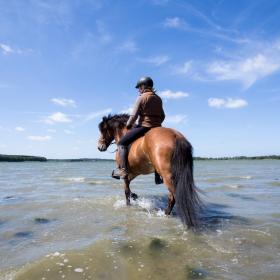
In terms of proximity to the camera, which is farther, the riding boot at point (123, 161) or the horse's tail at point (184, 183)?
the riding boot at point (123, 161)

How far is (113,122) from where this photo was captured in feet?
30.6

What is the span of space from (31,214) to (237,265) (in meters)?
4.99

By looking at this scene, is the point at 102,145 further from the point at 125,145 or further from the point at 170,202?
the point at 170,202

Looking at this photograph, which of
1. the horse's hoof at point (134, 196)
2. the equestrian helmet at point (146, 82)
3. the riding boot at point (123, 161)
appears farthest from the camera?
the horse's hoof at point (134, 196)

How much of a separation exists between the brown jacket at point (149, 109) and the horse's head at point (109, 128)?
1.80m

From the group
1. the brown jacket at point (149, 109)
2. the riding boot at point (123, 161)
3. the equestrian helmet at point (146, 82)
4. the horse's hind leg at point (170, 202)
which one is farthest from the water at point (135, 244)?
the equestrian helmet at point (146, 82)

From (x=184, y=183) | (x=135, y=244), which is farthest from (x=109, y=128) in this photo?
(x=135, y=244)

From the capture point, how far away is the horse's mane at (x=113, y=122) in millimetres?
9133

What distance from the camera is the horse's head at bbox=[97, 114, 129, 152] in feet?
30.1

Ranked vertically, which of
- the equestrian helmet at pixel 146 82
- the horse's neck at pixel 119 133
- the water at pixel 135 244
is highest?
the equestrian helmet at pixel 146 82

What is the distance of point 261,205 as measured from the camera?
8266 millimetres

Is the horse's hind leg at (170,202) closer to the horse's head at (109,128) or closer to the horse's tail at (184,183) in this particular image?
the horse's tail at (184,183)

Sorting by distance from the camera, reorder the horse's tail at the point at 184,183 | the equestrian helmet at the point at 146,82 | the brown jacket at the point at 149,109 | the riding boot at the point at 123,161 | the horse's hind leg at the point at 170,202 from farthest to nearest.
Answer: the riding boot at the point at 123,161 → the equestrian helmet at the point at 146,82 → the brown jacket at the point at 149,109 → the horse's hind leg at the point at 170,202 → the horse's tail at the point at 184,183

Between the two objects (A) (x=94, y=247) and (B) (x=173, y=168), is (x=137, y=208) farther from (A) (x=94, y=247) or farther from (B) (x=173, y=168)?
(A) (x=94, y=247)
